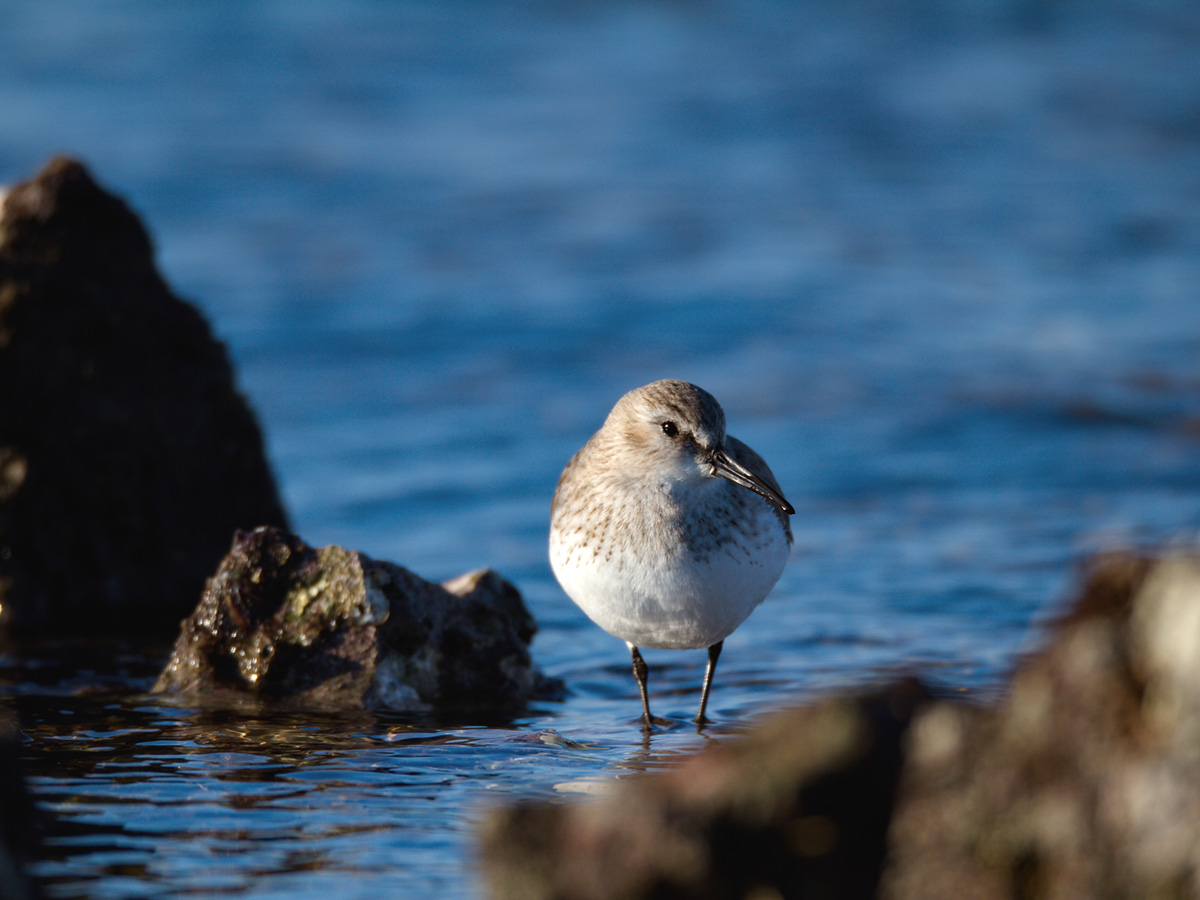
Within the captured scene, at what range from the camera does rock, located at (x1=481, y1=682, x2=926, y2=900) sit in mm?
2803

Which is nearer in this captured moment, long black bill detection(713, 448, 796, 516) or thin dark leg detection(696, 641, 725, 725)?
long black bill detection(713, 448, 796, 516)

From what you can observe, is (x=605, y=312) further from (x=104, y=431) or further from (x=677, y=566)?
(x=677, y=566)

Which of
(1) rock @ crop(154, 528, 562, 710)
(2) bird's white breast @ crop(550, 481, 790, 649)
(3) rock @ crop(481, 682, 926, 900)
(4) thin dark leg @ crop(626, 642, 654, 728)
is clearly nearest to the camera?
(3) rock @ crop(481, 682, 926, 900)

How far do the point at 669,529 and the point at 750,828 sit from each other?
8.89 ft

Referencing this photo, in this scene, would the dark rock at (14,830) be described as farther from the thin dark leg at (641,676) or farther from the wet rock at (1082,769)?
the thin dark leg at (641,676)

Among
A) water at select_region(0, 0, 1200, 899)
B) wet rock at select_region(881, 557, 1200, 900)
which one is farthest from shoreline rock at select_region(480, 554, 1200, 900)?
water at select_region(0, 0, 1200, 899)

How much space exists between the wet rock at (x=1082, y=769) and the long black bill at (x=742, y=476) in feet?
9.19

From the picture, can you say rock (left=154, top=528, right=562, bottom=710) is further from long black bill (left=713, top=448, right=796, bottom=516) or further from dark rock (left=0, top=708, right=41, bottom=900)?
dark rock (left=0, top=708, right=41, bottom=900)

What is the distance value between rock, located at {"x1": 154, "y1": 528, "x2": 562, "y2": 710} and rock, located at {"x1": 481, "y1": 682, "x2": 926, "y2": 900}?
3.06 meters

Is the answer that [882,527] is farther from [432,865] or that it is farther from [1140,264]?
[1140,264]

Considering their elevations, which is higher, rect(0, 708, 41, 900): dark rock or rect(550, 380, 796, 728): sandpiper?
rect(550, 380, 796, 728): sandpiper

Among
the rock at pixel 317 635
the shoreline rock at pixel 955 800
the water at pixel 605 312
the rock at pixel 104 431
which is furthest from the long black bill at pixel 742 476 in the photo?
the rock at pixel 104 431

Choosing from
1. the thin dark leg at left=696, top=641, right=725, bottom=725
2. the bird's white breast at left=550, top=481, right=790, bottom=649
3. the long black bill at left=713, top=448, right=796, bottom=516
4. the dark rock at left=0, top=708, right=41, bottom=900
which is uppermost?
the long black bill at left=713, top=448, right=796, bottom=516

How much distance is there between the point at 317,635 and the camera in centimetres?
592
